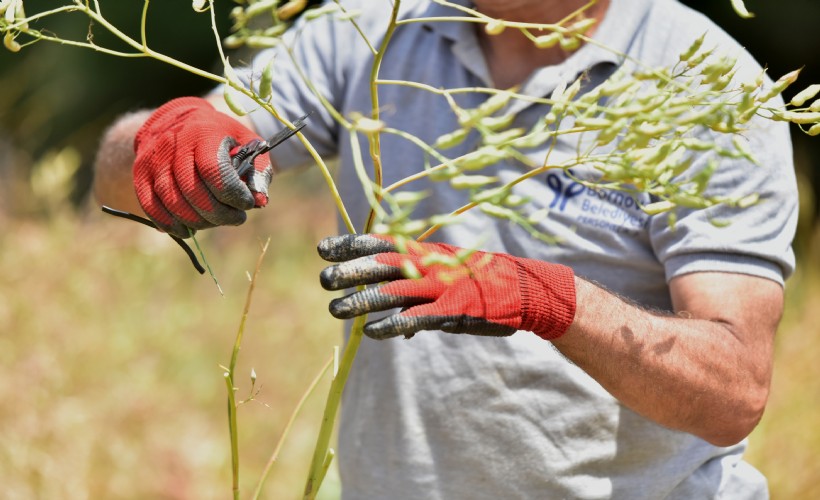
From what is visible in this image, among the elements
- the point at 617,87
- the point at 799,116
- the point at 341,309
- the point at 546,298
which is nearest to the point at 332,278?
the point at 341,309

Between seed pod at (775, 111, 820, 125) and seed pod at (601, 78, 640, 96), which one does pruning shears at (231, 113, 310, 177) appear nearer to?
seed pod at (601, 78, 640, 96)

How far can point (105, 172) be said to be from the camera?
1.59 m

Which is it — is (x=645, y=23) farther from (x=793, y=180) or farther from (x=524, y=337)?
(x=524, y=337)

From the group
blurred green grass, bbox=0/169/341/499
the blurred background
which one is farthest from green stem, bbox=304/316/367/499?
blurred green grass, bbox=0/169/341/499

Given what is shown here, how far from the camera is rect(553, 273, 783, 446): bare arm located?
1147 mm

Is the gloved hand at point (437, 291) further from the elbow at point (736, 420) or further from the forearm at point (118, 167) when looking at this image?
the forearm at point (118, 167)

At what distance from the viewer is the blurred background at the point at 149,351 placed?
94.3 inches

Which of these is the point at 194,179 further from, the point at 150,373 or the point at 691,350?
the point at 150,373

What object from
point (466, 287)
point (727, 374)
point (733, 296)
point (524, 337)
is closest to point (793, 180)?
point (733, 296)

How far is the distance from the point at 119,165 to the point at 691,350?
37.8 inches

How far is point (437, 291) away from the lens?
1021mm

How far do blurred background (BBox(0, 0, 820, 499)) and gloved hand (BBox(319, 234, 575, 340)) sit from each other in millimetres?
747

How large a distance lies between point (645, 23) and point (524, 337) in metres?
0.55

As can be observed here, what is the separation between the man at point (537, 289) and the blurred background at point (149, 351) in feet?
1.16
